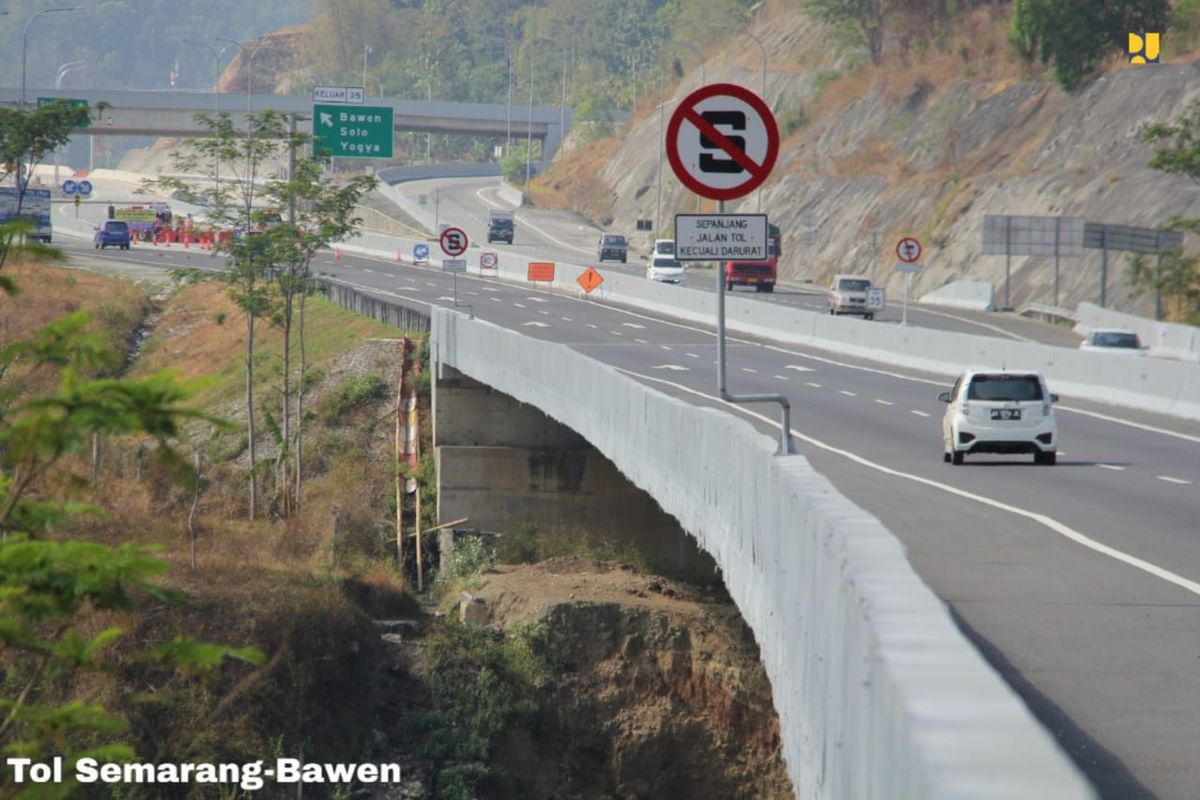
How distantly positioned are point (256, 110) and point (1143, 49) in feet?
199

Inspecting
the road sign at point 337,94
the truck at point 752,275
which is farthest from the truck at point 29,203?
the truck at point 752,275

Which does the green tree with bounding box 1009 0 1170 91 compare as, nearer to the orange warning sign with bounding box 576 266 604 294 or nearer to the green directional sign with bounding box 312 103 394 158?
the orange warning sign with bounding box 576 266 604 294

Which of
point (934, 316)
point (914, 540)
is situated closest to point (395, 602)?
point (914, 540)

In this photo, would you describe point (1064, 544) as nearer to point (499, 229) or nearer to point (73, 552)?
point (73, 552)

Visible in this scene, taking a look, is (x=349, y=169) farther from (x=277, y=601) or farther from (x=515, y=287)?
(x=277, y=601)

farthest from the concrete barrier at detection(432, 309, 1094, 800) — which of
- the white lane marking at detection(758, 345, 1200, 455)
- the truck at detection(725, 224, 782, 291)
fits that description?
the truck at detection(725, 224, 782, 291)

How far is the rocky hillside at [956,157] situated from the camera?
71500 mm

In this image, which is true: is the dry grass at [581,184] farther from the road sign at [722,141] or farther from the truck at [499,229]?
the road sign at [722,141]

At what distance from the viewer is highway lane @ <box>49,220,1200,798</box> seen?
9.16 metres

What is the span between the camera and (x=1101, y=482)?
22.0 m

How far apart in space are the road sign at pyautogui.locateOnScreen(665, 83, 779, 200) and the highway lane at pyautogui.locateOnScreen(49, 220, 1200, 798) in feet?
10.9

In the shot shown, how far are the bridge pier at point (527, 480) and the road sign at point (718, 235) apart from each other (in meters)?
23.7

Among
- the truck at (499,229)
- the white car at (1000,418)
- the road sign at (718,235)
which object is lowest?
the white car at (1000,418)

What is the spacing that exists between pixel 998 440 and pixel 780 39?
325 ft
